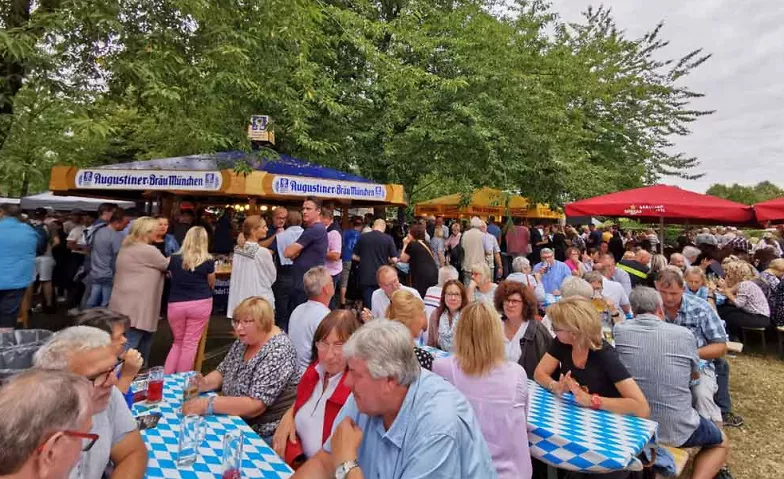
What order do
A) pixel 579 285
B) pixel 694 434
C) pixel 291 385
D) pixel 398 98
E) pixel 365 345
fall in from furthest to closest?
pixel 398 98, pixel 579 285, pixel 694 434, pixel 291 385, pixel 365 345

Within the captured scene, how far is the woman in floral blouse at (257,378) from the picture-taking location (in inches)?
98.2

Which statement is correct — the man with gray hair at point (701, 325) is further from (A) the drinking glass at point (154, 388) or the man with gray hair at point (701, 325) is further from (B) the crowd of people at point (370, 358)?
(A) the drinking glass at point (154, 388)

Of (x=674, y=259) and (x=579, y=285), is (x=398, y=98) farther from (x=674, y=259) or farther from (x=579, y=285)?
(x=579, y=285)

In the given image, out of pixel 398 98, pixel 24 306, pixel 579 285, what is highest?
pixel 398 98

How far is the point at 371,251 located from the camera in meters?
6.81

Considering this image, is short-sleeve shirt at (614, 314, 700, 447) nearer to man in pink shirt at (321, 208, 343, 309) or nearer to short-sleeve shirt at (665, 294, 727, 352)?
short-sleeve shirt at (665, 294, 727, 352)

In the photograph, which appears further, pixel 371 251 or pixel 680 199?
pixel 680 199

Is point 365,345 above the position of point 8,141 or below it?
below

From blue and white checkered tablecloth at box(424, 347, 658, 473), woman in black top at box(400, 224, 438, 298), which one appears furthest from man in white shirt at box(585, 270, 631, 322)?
woman in black top at box(400, 224, 438, 298)

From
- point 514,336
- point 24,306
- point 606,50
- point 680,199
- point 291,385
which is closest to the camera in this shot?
point 291,385

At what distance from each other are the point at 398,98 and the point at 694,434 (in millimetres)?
8509

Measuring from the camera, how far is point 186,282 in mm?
4277

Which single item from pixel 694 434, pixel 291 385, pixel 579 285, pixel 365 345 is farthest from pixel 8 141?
pixel 694 434

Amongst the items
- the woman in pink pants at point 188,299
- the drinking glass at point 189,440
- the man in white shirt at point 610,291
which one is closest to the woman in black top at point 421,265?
the man in white shirt at point 610,291
